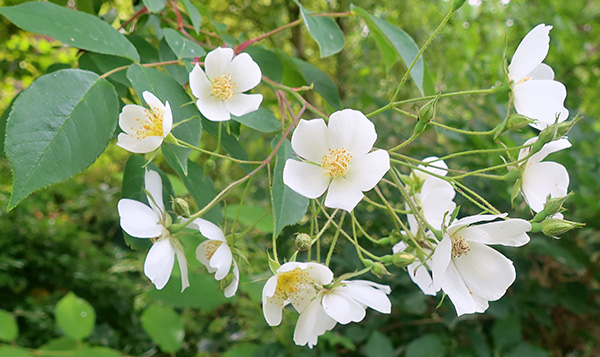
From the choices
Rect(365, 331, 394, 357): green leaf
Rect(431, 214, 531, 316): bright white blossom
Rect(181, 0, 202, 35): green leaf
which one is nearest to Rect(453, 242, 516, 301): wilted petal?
Rect(431, 214, 531, 316): bright white blossom

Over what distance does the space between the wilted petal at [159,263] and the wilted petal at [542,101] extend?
0.36 m

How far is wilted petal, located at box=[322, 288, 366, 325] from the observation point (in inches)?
17.9

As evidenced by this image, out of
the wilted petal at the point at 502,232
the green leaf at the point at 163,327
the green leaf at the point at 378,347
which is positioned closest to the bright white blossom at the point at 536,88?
the wilted petal at the point at 502,232

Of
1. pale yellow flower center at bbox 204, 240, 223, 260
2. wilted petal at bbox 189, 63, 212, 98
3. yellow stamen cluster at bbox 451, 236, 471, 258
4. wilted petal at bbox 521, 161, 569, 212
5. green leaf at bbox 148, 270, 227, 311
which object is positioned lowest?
green leaf at bbox 148, 270, 227, 311

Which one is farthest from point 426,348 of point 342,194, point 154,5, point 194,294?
point 154,5

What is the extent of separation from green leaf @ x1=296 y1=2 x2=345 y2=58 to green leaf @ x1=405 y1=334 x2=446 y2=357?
2.26ft

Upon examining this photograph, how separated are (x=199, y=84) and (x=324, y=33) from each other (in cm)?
23

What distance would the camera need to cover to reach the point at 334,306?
18.5 inches

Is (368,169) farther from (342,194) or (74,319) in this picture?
(74,319)

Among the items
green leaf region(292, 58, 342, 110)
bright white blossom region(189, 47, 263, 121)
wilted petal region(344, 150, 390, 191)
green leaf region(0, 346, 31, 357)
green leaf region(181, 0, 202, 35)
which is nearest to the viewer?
wilted petal region(344, 150, 390, 191)

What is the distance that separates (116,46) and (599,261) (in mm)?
1460

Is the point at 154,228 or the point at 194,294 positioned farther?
the point at 194,294

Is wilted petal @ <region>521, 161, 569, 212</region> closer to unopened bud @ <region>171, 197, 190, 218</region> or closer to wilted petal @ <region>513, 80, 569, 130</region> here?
wilted petal @ <region>513, 80, 569, 130</region>

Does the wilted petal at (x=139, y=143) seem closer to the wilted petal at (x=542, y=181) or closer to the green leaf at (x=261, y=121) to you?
the green leaf at (x=261, y=121)
